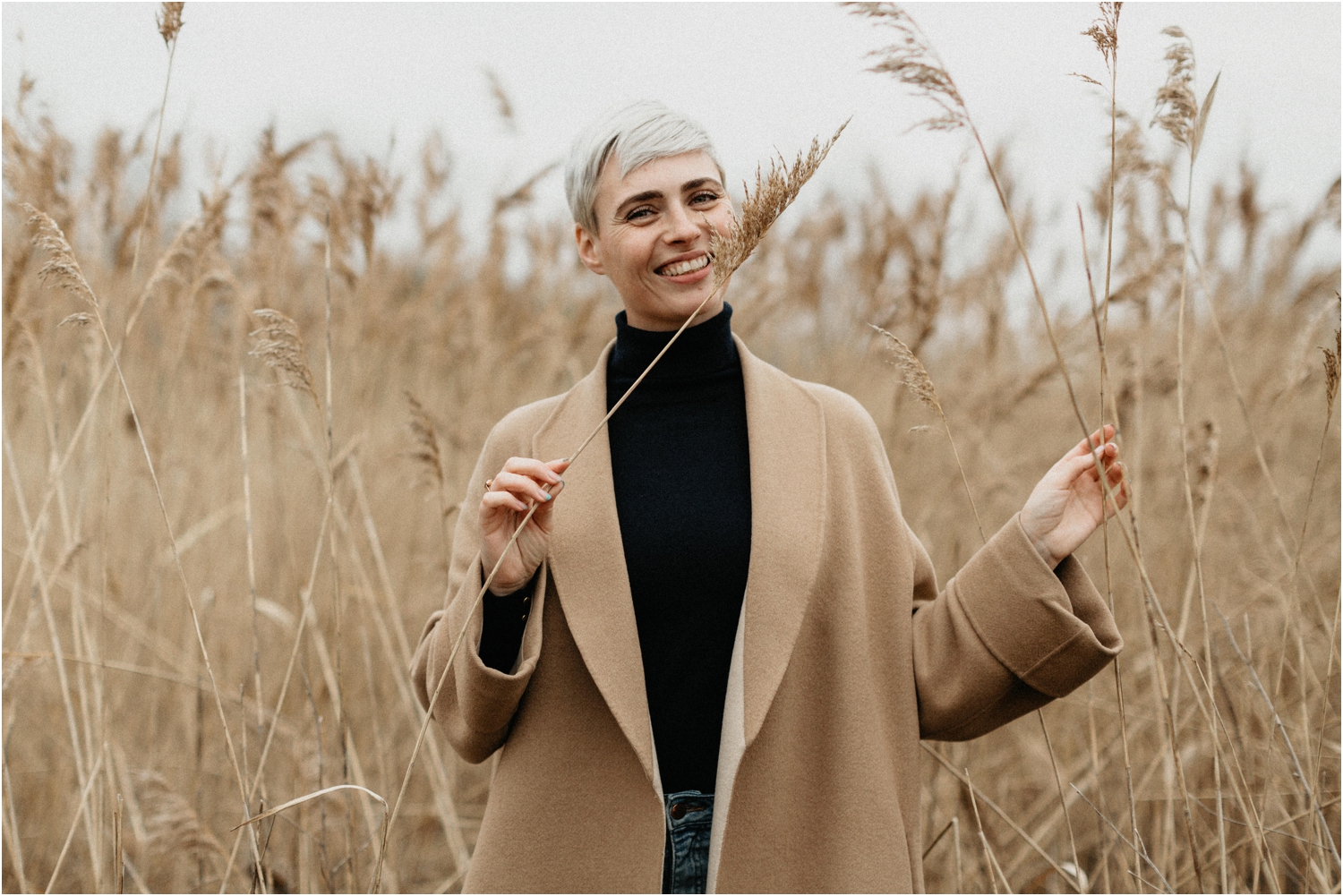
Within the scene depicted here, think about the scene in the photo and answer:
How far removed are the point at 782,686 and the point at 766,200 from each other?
2.23ft

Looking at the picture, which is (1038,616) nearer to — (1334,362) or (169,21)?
(1334,362)

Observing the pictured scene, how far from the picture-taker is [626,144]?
4.28ft

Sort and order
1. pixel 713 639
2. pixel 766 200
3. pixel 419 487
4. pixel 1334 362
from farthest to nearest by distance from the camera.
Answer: pixel 419 487, pixel 713 639, pixel 1334 362, pixel 766 200

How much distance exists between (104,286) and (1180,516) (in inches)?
120

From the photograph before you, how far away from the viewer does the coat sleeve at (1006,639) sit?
1.17 meters

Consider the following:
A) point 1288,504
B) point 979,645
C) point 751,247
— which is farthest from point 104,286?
point 1288,504

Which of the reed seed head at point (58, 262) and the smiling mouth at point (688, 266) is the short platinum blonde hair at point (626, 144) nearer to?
the smiling mouth at point (688, 266)

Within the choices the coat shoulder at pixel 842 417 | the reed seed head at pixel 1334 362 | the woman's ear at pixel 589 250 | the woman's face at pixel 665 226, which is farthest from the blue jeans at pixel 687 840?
the reed seed head at pixel 1334 362

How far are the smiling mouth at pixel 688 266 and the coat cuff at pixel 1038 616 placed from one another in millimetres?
547

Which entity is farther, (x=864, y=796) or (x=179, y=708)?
(x=179, y=708)

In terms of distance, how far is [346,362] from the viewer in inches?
103

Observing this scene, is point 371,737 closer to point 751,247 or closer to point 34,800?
point 34,800

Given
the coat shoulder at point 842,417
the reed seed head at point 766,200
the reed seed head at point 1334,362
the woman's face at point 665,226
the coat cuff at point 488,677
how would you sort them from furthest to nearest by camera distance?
1. the coat shoulder at point 842,417
2. the woman's face at point 665,226
3. the coat cuff at point 488,677
4. the reed seed head at point 1334,362
5. the reed seed head at point 766,200

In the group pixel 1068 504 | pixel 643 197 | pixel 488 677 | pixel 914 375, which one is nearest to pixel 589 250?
pixel 643 197
